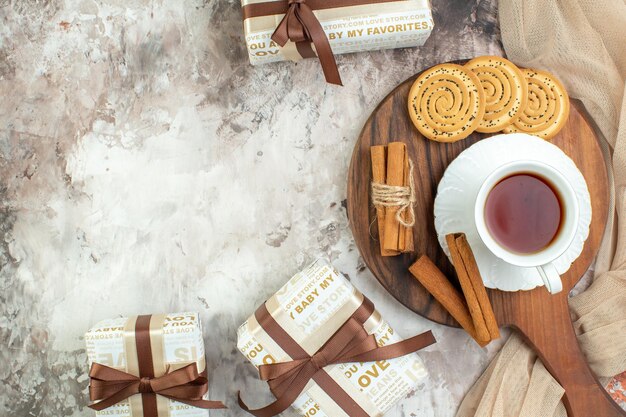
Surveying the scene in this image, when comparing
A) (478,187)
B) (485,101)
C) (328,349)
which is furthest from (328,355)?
(485,101)

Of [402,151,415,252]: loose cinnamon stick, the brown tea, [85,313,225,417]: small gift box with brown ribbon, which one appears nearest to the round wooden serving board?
[402,151,415,252]: loose cinnamon stick

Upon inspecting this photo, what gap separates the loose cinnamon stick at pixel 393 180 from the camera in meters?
0.95

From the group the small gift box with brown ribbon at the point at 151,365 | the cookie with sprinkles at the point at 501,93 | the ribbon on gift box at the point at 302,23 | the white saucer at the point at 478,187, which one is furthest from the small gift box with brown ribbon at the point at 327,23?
the small gift box with brown ribbon at the point at 151,365

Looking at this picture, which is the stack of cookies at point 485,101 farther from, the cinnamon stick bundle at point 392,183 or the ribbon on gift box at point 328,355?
the ribbon on gift box at point 328,355

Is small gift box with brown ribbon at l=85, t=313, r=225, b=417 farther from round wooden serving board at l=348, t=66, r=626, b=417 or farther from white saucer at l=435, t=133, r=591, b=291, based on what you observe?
white saucer at l=435, t=133, r=591, b=291

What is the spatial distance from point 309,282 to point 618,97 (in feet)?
1.98

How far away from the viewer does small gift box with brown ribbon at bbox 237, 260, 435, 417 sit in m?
0.96

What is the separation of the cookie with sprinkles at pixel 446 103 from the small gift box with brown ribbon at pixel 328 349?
0.92 ft

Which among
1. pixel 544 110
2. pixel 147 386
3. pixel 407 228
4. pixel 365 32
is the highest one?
pixel 365 32

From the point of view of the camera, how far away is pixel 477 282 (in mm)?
927

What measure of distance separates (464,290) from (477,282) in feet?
0.08

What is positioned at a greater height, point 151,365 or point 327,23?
point 327,23

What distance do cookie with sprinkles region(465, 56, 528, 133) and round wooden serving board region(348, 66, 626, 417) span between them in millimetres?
35

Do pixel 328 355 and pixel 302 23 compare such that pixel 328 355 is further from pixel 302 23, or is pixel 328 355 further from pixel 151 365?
pixel 302 23
